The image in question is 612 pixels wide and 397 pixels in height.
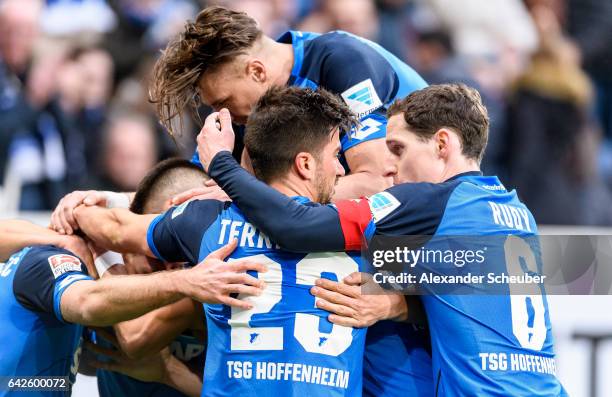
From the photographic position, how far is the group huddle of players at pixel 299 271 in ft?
11.0

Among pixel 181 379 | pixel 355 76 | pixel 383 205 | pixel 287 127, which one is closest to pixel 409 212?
pixel 383 205

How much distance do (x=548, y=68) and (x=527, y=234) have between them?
5.68 m

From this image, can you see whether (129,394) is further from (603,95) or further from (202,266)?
(603,95)

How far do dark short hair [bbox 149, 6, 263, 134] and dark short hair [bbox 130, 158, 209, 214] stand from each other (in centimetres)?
17

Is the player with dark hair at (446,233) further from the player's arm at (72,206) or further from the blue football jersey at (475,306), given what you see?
the player's arm at (72,206)

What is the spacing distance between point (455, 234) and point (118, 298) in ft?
4.18

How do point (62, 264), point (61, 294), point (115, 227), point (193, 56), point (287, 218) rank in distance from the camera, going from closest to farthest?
Result: point (287, 218) → point (61, 294) → point (62, 264) → point (115, 227) → point (193, 56)

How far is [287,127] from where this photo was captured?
3.49 metres

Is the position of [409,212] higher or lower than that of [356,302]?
higher

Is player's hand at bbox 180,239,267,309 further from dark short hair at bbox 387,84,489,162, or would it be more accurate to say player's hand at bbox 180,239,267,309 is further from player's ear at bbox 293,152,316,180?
dark short hair at bbox 387,84,489,162

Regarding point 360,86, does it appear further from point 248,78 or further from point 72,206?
point 72,206

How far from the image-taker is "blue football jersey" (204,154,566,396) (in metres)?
3.32

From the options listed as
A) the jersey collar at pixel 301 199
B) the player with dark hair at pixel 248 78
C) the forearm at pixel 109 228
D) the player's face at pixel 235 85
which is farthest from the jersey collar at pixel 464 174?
the forearm at pixel 109 228

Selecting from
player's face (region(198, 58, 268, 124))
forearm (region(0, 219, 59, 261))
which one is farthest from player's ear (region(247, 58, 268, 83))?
forearm (region(0, 219, 59, 261))
